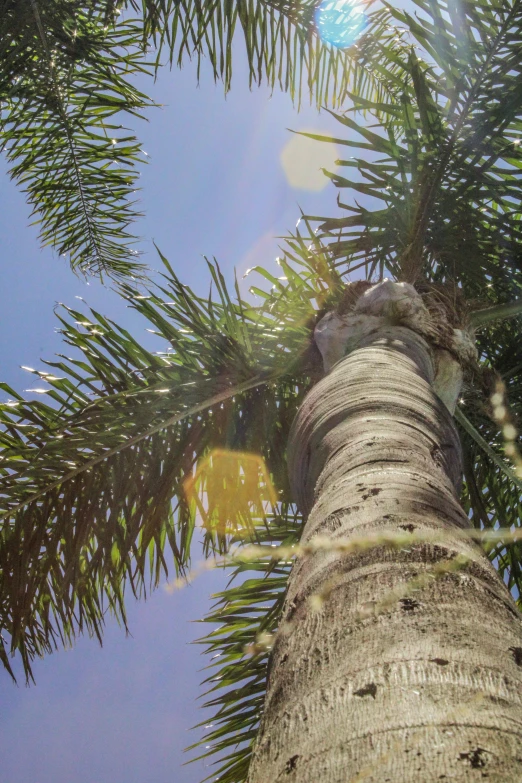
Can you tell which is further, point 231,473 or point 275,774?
point 231,473

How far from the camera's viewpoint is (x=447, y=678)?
0.70 metres

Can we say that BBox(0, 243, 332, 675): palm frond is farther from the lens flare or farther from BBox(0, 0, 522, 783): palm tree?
the lens flare

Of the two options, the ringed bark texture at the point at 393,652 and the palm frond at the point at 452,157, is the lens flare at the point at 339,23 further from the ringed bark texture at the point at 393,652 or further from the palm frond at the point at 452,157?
the ringed bark texture at the point at 393,652

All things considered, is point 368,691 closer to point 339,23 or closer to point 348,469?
point 348,469

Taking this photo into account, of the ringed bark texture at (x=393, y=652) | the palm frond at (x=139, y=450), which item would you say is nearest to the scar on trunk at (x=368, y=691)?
the ringed bark texture at (x=393, y=652)

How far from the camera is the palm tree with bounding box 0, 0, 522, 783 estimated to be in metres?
0.73

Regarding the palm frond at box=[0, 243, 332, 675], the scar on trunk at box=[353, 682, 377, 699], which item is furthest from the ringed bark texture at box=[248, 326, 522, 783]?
the palm frond at box=[0, 243, 332, 675]

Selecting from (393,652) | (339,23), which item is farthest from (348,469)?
(339,23)

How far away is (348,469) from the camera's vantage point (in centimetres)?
142

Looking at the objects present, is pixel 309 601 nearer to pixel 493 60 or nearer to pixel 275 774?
pixel 275 774

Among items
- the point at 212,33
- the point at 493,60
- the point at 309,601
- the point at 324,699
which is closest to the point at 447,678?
the point at 324,699

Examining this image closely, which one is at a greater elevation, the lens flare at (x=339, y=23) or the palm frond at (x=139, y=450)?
the lens flare at (x=339, y=23)

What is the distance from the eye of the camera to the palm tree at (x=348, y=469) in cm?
73

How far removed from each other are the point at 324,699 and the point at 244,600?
2856mm
